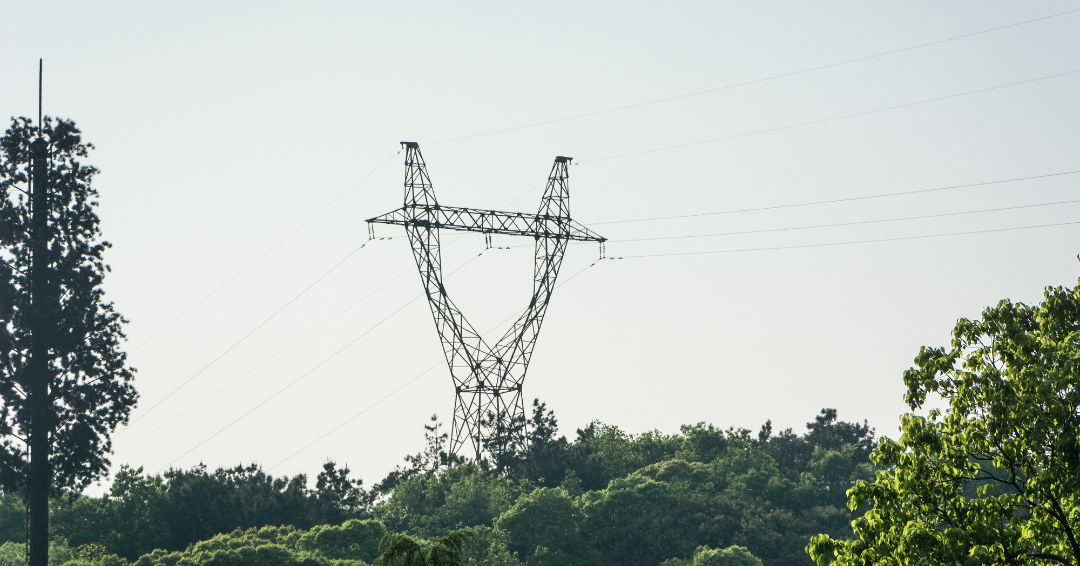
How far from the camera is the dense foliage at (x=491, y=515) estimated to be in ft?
316

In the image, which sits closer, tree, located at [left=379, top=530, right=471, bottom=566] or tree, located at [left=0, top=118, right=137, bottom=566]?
tree, located at [left=379, top=530, right=471, bottom=566]

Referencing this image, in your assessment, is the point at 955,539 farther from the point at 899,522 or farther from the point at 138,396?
the point at 138,396

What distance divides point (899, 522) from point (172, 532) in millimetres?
79310

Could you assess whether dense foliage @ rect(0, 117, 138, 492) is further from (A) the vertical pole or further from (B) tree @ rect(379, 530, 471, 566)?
(B) tree @ rect(379, 530, 471, 566)

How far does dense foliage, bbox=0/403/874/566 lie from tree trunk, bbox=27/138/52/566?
10.5 metres

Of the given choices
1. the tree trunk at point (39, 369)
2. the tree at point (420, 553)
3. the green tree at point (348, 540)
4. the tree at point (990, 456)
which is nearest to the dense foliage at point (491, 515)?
the green tree at point (348, 540)

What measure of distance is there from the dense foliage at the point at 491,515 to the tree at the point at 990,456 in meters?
58.9

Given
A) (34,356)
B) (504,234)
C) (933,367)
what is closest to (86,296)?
(34,356)

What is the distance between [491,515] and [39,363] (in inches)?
1518

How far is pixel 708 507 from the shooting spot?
353 ft

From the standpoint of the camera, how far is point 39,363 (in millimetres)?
76562

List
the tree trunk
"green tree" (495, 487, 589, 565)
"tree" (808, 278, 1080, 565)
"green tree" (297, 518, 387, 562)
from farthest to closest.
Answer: "green tree" (495, 487, 589, 565)
"green tree" (297, 518, 387, 562)
the tree trunk
"tree" (808, 278, 1080, 565)

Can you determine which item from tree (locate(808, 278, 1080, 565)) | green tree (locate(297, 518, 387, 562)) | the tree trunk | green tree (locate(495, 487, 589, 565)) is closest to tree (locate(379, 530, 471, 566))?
tree (locate(808, 278, 1080, 565))

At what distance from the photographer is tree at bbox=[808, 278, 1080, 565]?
1137 inches
